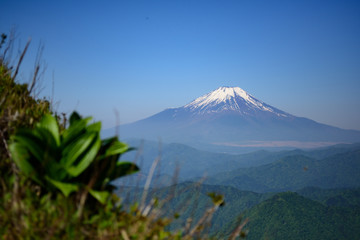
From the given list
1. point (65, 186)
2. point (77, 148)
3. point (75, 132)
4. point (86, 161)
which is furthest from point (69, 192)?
point (75, 132)

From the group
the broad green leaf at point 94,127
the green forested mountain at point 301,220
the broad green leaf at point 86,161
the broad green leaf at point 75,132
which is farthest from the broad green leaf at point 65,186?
the green forested mountain at point 301,220

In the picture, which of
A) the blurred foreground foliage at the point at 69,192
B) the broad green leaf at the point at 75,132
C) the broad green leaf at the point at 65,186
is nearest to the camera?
the blurred foreground foliage at the point at 69,192

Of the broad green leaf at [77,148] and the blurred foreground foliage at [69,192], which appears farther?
the broad green leaf at [77,148]

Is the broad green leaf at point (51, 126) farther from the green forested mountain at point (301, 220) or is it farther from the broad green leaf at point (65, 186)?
the green forested mountain at point (301, 220)

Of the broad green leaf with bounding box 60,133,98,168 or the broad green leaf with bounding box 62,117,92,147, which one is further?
the broad green leaf with bounding box 62,117,92,147

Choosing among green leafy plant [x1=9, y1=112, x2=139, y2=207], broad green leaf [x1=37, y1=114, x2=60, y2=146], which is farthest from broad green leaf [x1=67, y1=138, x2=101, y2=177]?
broad green leaf [x1=37, y1=114, x2=60, y2=146]

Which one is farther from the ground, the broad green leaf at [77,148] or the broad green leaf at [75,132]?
the broad green leaf at [75,132]

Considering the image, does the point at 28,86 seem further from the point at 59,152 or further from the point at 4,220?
the point at 4,220

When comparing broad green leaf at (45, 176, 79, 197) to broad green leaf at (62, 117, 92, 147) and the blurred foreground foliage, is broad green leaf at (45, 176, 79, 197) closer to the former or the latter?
the blurred foreground foliage
